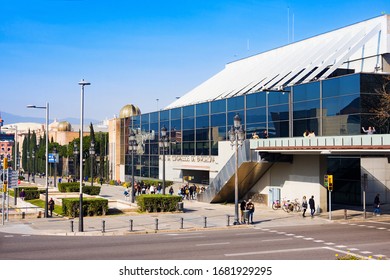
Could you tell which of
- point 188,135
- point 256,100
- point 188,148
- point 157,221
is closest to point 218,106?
point 256,100

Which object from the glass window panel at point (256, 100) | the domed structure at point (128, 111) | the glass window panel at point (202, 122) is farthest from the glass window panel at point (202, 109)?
the domed structure at point (128, 111)

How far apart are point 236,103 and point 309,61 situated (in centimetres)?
850

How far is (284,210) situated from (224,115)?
1856 cm

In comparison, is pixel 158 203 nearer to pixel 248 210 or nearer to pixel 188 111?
pixel 248 210

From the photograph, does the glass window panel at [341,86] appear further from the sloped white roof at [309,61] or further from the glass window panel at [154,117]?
the glass window panel at [154,117]

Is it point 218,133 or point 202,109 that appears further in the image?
point 202,109

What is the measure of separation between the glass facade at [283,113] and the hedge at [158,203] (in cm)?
1257

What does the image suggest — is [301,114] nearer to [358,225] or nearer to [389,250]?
[358,225]

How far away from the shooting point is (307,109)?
44906mm

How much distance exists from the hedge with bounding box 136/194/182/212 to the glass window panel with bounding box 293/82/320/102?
14587 mm

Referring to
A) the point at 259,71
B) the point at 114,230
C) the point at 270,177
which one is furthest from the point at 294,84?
the point at 114,230

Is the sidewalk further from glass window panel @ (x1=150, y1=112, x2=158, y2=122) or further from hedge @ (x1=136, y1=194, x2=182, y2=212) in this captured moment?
glass window panel @ (x1=150, y1=112, x2=158, y2=122)

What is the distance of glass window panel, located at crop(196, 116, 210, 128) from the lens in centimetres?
6097

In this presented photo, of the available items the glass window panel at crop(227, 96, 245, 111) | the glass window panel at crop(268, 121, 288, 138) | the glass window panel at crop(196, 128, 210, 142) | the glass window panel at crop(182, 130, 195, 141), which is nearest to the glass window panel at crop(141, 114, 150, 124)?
the glass window panel at crop(182, 130, 195, 141)
